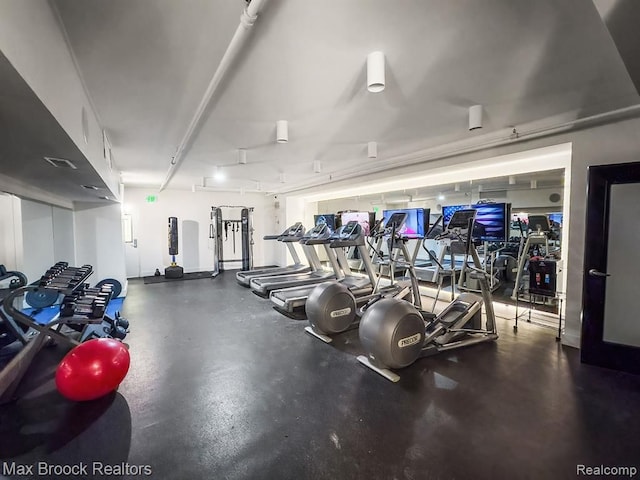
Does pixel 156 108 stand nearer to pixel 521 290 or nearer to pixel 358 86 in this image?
pixel 358 86

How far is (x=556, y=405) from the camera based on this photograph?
2.38m

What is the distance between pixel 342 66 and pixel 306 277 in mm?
5113

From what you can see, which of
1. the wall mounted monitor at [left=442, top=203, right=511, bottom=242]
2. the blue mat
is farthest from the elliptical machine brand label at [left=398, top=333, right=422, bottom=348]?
the blue mat

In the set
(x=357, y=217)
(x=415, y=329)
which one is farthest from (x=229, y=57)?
(x=357, y=217)

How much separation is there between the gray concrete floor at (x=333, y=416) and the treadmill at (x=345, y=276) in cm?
139

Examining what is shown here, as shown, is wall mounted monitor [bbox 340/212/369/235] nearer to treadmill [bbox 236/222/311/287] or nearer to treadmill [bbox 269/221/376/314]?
treadmill [bbox 236/222/311/287]

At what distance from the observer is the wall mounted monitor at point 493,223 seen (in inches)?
195

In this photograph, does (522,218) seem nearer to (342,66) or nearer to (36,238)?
(342,66)

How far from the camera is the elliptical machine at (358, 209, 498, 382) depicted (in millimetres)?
2779

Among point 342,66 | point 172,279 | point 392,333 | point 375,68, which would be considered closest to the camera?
point 375,68

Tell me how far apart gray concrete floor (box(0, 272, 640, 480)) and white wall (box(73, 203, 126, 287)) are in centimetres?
295

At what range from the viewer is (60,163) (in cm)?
264

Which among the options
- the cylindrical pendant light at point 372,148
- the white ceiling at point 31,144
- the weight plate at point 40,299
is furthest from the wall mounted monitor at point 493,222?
the weight plate at point 40,299

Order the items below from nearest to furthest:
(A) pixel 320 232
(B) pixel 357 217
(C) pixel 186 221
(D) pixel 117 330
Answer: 1. (D) pixel 117 330
2. (A) pixel 320 232
3. (B) pixel 357 217
4. (C) pixel 186 221
